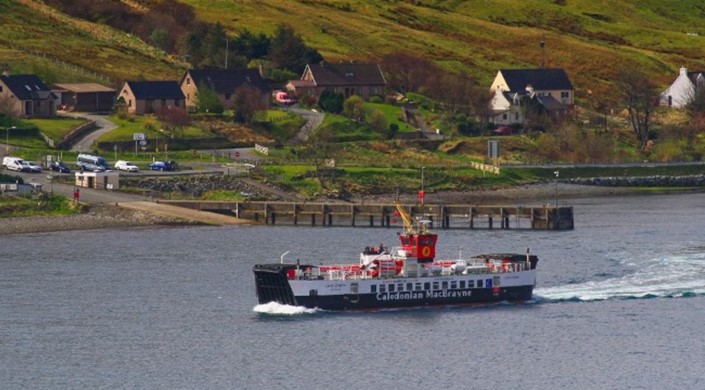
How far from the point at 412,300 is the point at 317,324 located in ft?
25.7

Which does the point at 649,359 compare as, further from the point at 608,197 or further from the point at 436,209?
the point at 608,197

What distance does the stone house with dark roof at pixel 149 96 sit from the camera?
18912 centimetres

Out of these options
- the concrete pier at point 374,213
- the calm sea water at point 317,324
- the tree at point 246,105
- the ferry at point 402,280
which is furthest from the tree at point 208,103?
the ferry at point 402,280

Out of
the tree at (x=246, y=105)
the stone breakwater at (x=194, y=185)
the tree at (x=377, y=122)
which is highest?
the tree at (x=246, y=105)

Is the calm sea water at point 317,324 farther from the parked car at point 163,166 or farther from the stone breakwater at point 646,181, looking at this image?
the stone breakwater at point 646,181

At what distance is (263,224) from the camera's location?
144 meters

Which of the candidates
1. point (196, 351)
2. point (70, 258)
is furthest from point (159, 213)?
point (196, 351)

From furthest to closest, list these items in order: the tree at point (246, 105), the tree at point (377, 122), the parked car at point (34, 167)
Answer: the tree at point (377, 122), the tree at point (246, 105), the parked car at point (34, 167)

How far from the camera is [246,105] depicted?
18900 cm

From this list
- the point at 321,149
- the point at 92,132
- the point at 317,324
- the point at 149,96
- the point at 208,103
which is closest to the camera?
the point at 317,324

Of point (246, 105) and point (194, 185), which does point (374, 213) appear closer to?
point (194, 185)

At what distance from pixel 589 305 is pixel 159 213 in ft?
153

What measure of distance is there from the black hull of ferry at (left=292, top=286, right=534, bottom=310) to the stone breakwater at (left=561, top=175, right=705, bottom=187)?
6710cm

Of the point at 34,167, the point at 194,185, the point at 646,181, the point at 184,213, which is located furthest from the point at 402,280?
the point at 646,181
